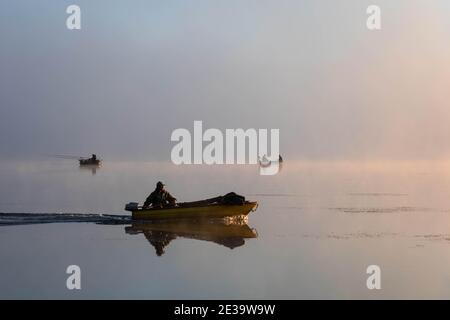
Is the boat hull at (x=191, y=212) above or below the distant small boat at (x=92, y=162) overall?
below

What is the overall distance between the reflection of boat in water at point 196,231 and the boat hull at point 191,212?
0.71 ft

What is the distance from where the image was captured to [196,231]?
2319 centimetres

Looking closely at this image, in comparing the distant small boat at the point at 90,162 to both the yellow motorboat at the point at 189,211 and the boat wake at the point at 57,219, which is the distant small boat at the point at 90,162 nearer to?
the boat wake at the point at 57,219

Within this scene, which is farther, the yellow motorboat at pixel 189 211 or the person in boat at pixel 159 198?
the person in boat at pixel 159 198

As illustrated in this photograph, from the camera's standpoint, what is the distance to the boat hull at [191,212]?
24078mm

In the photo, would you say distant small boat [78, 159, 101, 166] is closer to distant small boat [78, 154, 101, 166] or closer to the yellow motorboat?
distant small boat [78, 154, 101, 166]

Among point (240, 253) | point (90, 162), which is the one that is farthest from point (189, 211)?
point (90, 162)

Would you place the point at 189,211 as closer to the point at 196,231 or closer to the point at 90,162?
the point at 196,231

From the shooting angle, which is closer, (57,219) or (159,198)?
(159,198)

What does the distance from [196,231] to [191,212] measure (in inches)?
45.5

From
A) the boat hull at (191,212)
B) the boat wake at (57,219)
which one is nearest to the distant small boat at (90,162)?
the boat wake at (57,219)
